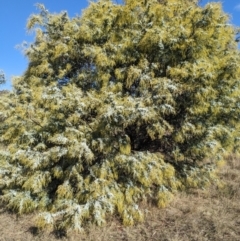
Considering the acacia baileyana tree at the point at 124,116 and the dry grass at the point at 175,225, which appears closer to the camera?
the dry grass at the point at 175,225

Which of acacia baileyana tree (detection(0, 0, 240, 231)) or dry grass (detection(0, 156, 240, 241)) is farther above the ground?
acacia baileyana tree (detection(0, 0, 240, 231))

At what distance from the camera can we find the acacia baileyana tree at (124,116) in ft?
21.3

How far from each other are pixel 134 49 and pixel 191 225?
13.1 feet

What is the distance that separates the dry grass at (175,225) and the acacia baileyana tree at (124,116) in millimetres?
237

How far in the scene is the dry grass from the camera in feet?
19.3

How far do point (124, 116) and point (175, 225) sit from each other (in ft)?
7.75

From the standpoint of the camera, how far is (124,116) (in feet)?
20.6

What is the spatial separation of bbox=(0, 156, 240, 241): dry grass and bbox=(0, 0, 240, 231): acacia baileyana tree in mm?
237

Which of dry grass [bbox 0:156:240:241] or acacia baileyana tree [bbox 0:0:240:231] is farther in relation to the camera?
acacia baileyana tree [bbox 0:0:240:231]

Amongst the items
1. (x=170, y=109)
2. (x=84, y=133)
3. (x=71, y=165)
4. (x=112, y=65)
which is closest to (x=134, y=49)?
(x=112, y=65)

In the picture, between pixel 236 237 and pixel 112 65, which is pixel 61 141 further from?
pixel 236 237

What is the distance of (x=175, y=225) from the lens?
20.7 ft

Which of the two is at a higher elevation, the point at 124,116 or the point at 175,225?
the point at 124,116

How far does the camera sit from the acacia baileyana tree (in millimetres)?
6496
